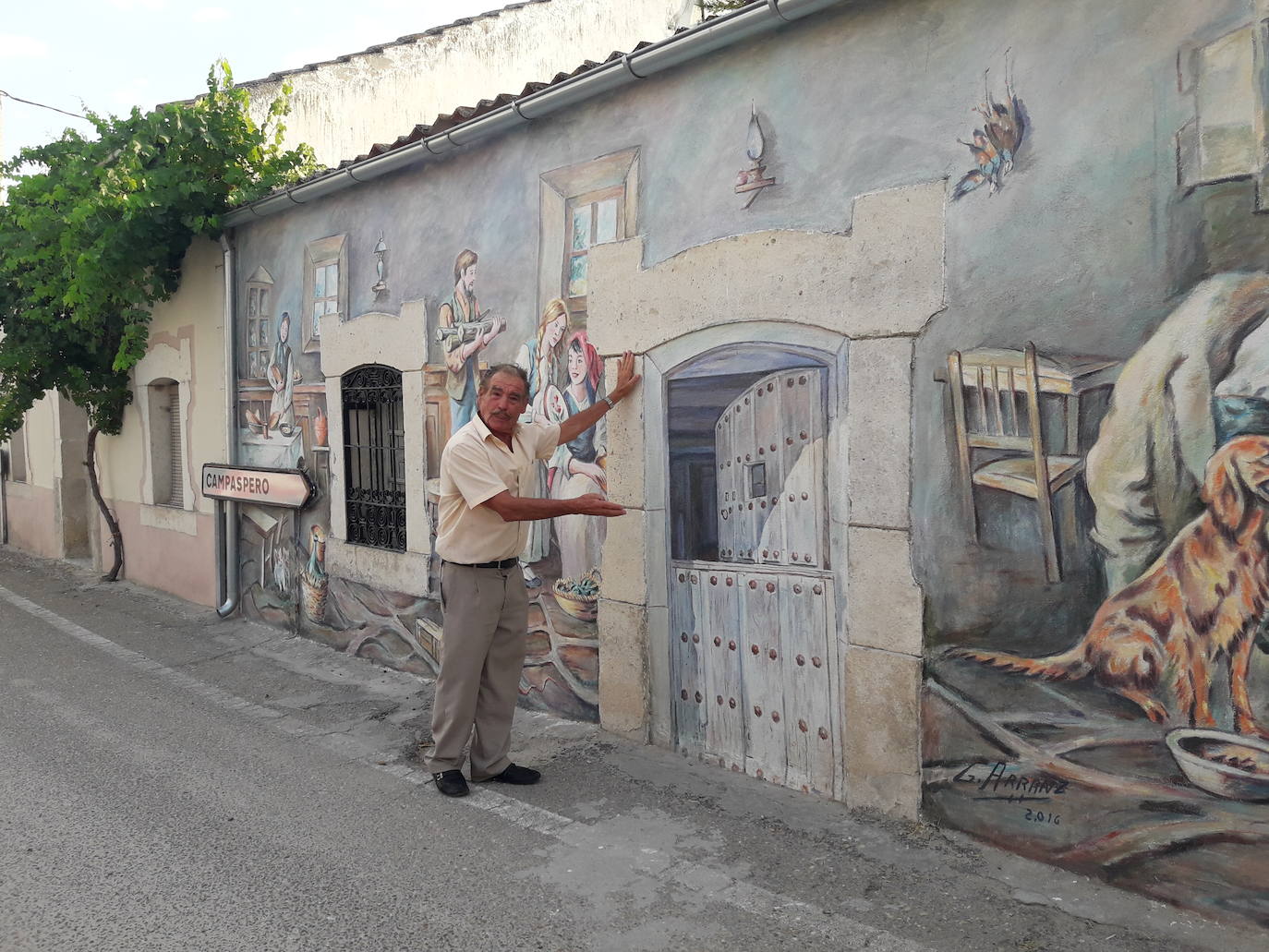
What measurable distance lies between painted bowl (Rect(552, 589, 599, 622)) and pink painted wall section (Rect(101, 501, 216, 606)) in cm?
491

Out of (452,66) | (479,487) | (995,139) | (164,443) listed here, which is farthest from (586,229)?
(452,66)

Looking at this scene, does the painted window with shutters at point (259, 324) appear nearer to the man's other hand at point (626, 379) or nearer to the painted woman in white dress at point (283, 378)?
the painted woman in white dress at point (283, 378)

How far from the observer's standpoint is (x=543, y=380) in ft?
18.4

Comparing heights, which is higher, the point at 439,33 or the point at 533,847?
the point at 439,33

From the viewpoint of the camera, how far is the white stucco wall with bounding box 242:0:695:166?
12.1m

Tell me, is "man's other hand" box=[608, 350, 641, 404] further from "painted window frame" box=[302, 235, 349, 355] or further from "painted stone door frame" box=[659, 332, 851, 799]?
"painted window frame" box=[302, 235, 349, 355]

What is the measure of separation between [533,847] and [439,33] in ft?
36.8

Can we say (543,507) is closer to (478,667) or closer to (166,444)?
(478,667)

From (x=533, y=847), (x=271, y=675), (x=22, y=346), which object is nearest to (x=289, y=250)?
(x=271, y=675)

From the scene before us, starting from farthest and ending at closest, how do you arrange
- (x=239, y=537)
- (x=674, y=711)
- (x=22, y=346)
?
(x=22, y=346) → (x=239, y=537) → (x=674, y=711)

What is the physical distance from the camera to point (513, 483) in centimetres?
464

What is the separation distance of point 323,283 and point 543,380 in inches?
115

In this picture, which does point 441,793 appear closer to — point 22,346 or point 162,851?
point 162,851
